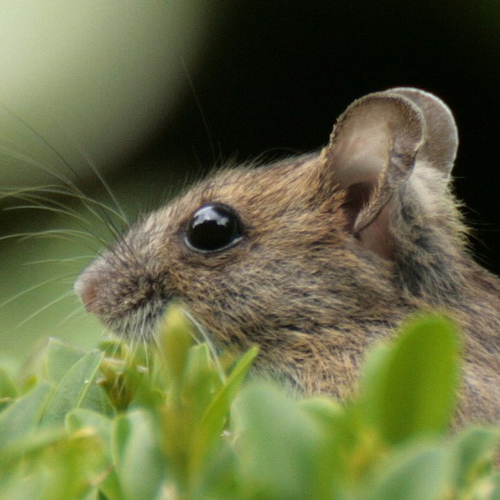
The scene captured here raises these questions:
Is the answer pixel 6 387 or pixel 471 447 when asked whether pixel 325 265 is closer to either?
pixel 6 387

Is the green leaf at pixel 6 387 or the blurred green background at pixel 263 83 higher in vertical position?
the green leaf at pixel 6 387

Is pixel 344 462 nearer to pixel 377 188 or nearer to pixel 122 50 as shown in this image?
pixel 377 188

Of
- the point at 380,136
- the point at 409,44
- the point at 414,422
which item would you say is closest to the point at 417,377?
the point at 414,422

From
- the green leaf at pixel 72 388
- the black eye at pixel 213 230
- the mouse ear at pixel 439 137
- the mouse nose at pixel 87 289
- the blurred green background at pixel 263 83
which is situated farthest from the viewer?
the blurred green background at pixel 263 83

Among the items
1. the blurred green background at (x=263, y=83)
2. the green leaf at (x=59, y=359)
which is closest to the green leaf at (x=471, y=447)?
the green leaf at (x=59, y=359)

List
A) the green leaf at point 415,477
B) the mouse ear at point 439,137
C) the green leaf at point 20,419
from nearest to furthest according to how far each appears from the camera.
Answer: the green leaf at point 415,477, the green leaf at point 20,419, the mouse ear at point 439,137

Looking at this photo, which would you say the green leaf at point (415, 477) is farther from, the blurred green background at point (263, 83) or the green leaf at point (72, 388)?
the blurred green background at point (263, 83)

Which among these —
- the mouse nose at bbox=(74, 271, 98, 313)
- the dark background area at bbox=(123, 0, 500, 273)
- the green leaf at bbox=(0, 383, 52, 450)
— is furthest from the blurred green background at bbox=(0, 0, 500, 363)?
the green leaf at bbox=(0, 383, 52, 450)
